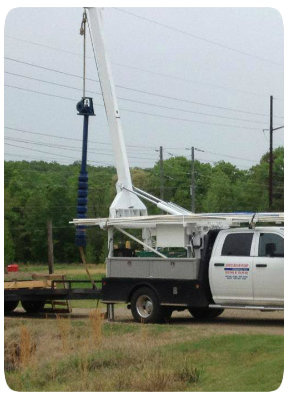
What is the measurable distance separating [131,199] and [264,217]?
164 inches

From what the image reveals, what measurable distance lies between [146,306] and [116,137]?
415 centimetres

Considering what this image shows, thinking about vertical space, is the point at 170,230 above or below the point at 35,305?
above

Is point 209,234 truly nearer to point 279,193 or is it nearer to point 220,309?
point 220,309

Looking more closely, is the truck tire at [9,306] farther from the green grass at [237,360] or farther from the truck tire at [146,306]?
the green grass at [237,360]

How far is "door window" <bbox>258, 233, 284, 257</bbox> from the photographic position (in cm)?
1844

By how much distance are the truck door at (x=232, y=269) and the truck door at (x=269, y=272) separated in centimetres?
15

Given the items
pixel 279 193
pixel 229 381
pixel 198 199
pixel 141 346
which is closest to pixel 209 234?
pixel 141 346

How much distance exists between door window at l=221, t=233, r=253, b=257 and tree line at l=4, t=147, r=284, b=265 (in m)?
47.3

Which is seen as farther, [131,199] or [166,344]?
[131,199]

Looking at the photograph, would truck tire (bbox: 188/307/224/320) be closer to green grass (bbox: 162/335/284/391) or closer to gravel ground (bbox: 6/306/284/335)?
gravel ground (bbox: 6/306/284/335)

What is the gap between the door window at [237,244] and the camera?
18.8 meters

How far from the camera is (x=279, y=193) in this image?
65812 millimetres

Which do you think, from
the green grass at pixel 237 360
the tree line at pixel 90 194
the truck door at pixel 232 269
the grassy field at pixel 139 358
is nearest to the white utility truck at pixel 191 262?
the truck door at pixel 232 269

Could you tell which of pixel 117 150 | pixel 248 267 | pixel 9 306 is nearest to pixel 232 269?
pixel 248 267
